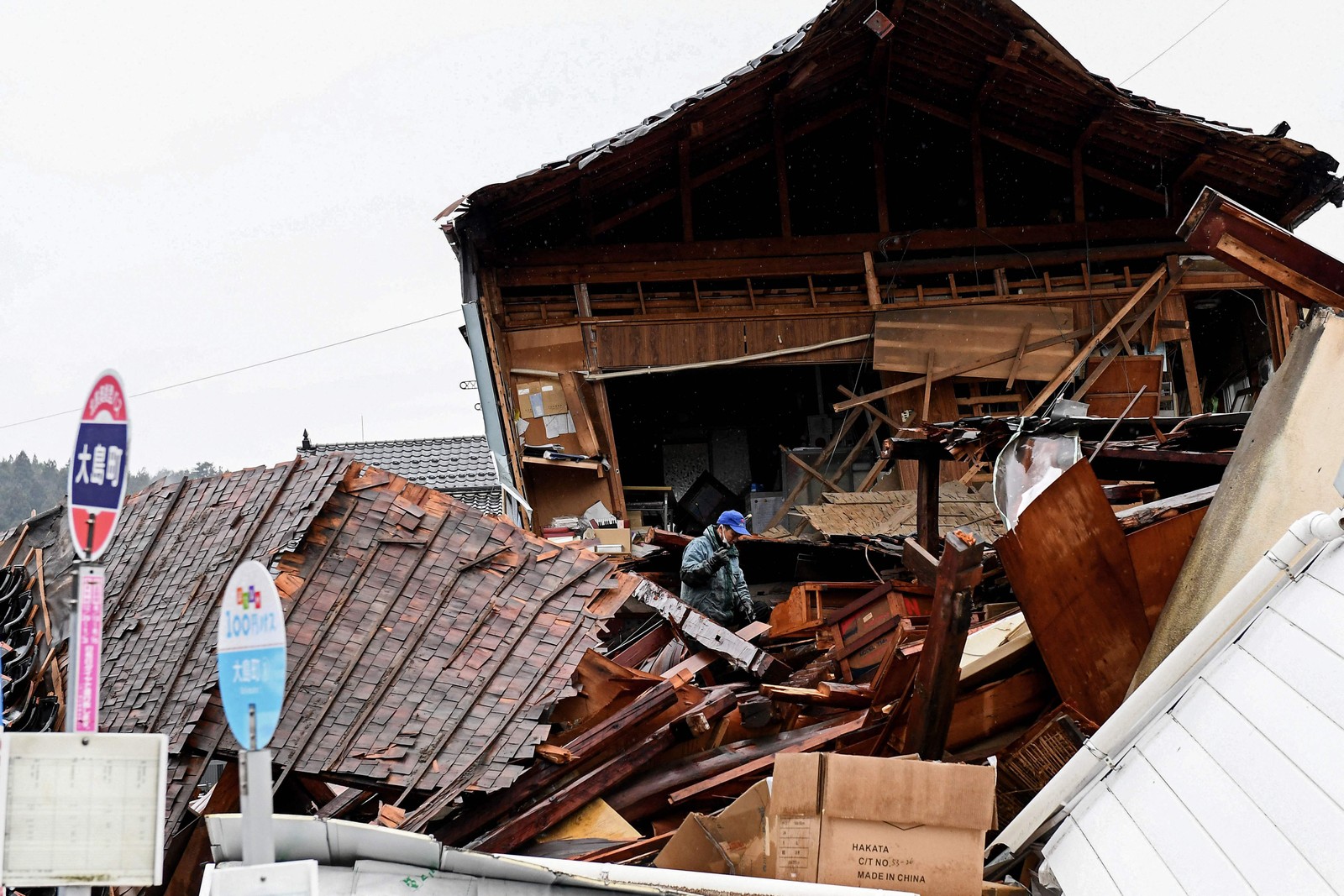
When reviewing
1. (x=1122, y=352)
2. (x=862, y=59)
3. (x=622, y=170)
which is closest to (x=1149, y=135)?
(x=1122, y=352)

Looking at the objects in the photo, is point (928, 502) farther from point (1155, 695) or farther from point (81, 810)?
point (81, 810)

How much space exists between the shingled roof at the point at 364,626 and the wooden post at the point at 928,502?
10.1 ft

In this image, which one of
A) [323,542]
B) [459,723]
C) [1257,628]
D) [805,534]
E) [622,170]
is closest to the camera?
[1257,628]

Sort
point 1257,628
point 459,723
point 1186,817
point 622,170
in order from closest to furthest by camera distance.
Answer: point 1186,817, point 1257,628, point 459,723, point 622,170

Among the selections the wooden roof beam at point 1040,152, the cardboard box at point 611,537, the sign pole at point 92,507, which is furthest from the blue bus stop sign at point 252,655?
the wooden roof beam at point 1040,152

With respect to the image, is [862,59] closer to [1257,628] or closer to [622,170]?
[622,170]

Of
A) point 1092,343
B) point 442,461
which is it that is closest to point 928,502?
point 1092,343

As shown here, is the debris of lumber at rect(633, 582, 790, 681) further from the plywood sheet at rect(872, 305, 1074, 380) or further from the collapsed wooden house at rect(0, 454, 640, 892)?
the plywood sheet at rect(872, 305, 1074, 380)

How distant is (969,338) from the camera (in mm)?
15445

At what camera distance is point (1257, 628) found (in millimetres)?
4457

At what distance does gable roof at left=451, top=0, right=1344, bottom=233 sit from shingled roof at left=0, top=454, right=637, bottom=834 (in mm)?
6314

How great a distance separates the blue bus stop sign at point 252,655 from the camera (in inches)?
126

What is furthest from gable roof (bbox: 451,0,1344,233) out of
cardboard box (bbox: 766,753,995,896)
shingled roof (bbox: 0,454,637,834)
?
cardboard box (bbox: 766,753,995,896)

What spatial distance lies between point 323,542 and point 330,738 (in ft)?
5.34
